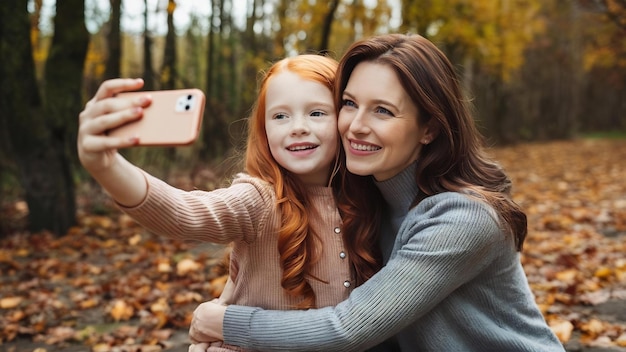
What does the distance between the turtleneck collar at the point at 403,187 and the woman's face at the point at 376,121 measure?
6cm

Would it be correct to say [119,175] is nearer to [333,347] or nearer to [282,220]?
[282,220]

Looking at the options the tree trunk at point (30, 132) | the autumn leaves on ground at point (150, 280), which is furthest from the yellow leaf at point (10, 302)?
the tree trunk at point (30, 132)

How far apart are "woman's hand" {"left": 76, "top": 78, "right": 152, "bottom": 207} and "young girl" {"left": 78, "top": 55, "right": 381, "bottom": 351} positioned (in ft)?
1.36

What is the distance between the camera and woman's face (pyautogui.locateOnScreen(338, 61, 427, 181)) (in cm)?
226

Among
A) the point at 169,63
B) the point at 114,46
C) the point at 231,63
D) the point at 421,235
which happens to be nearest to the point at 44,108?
the point at 114,46

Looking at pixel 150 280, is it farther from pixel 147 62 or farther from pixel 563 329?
pixel 147 62

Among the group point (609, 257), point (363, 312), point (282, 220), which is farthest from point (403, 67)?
point (609, 257)

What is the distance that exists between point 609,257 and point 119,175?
4928 millimetres

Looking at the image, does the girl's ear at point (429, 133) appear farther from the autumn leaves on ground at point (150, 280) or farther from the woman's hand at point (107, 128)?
the autumn leaves on ground at point (150, 280)

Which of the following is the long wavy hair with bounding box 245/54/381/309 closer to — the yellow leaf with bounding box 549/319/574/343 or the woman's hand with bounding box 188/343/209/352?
the woman's hand with bounding box 188/343/209/352

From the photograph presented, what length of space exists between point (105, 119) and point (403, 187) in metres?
1.20

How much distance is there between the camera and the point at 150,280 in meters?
5.33

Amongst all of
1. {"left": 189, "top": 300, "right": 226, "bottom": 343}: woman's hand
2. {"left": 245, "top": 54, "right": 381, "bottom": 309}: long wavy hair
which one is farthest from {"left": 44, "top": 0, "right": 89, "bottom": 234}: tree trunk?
{"left": 189, "top": 300, "right": 226, "bottom": 343}: woman's hand

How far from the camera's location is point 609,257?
5508 mm
